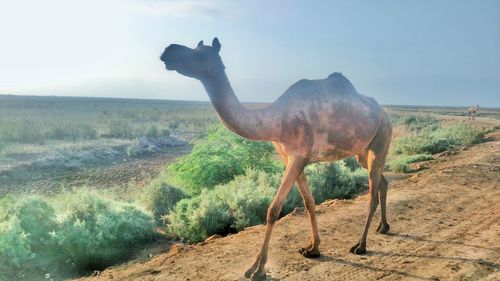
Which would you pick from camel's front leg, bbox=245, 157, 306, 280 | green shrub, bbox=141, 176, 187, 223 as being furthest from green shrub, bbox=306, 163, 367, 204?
camel's front leg, bbox=245, 157, 306, 280

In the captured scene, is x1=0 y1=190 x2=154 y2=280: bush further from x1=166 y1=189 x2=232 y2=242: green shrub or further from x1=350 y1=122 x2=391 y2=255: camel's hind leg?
x1=350 y1=122 x2=391 y2=255: camel's hind leg

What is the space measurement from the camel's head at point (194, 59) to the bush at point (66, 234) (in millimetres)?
4592

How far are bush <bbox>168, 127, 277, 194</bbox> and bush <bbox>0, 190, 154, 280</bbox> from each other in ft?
11.3

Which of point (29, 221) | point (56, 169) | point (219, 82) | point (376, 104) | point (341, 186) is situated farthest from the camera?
point (56, 169)

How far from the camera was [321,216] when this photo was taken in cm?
903

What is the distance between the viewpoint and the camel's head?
5.07 m

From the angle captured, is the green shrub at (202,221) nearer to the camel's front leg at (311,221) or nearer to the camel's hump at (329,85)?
the camel's front leg at (311,221)

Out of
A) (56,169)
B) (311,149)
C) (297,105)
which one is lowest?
(56,169)

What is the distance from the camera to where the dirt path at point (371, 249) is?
20.4ft

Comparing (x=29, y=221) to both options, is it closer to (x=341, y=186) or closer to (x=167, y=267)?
(x=167, y=267)

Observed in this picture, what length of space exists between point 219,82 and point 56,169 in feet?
55.0

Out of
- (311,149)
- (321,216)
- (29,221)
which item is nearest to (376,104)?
(311,149)

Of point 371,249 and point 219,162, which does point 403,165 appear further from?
point 371,249

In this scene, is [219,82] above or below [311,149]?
above
